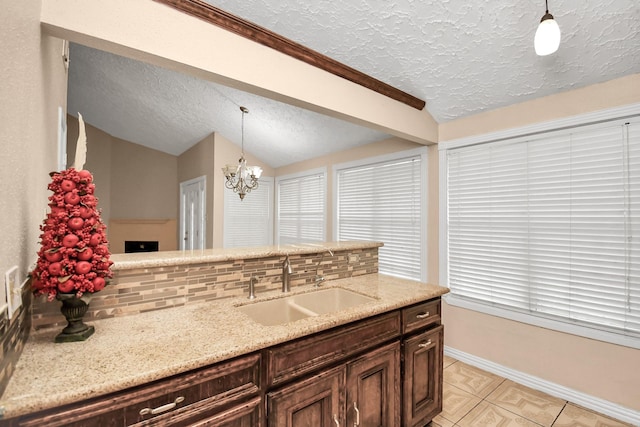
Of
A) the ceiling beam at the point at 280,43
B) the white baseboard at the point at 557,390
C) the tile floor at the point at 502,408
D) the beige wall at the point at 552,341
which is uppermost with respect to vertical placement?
the ceiling beam at the point at 280,43

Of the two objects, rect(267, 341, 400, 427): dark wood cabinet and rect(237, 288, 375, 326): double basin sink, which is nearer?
rect(267, 341, 400, 427): dark wood cabinet

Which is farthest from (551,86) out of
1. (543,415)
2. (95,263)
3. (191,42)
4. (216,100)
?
(216,100)

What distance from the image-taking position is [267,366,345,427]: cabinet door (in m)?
1.17

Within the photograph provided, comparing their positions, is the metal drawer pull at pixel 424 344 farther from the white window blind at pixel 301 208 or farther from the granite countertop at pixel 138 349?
the white window blind at pixel 301 208

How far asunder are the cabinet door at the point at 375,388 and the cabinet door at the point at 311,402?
8 centimetres

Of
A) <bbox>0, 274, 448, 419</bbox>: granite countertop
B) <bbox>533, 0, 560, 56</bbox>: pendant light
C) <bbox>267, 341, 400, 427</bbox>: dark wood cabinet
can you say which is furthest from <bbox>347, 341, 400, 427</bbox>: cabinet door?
<bbox>533, 0, 560, 56</bbox>: pendant light

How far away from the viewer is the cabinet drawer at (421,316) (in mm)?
1705

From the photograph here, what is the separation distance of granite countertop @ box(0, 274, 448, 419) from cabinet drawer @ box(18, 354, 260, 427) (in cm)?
5

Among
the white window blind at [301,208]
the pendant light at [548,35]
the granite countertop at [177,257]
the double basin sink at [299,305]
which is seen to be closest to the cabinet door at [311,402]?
the double basin sink at [299,305]

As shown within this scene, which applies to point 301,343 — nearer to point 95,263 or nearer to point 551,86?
point 95,263

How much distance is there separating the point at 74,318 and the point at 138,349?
302 mm

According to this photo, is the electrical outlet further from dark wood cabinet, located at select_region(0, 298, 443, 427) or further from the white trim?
the white trim

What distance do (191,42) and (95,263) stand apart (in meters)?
1.21

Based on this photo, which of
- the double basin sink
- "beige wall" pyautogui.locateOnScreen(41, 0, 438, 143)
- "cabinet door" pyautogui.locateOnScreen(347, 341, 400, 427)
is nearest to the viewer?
"beige wall" pyautogui.locateOnScreen(41, 0, 438, 143)
